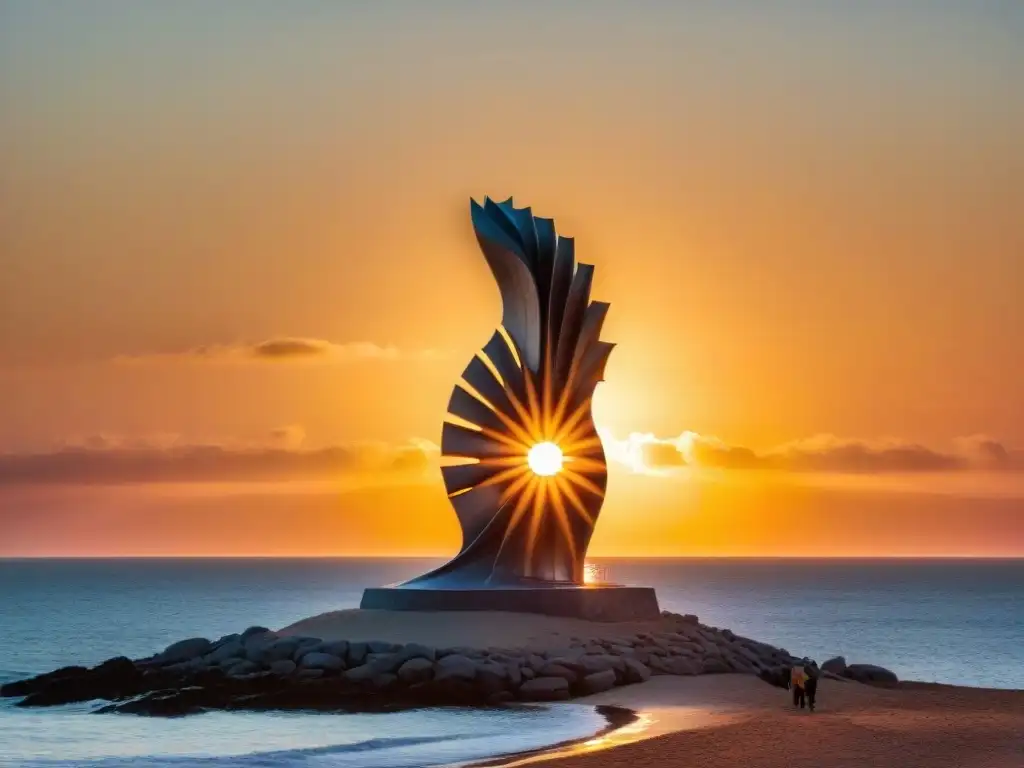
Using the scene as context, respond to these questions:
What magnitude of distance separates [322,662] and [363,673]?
891mm

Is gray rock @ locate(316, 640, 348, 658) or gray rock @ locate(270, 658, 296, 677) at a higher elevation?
gray rock @ locate(316, 640, 348, 658)

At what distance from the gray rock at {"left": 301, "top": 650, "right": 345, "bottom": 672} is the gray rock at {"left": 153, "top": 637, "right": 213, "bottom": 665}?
3.08 metres

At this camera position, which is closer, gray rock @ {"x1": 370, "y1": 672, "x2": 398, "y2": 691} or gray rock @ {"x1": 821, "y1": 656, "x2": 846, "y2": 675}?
gray rock @ {"x1": 370, "y1": 672, "x2": 398, "y2": 691}

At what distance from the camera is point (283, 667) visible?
32.4m

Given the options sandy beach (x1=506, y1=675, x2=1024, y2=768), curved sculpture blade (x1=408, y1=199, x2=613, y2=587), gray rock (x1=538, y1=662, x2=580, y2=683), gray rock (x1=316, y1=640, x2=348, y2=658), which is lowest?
sandy beach (x1=506, y1=675, x2=1024, y2=768)

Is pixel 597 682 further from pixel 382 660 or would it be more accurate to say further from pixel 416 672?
pixel 382 660

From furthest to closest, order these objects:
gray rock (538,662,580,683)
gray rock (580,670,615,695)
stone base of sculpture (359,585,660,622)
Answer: stone base of sculpture (359,585,660,622), gray rock (538,662,580,683), gray rock (580,670,615,695)

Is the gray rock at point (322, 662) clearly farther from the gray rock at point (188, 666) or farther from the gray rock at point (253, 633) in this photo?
the gray rock at point (253, 633)

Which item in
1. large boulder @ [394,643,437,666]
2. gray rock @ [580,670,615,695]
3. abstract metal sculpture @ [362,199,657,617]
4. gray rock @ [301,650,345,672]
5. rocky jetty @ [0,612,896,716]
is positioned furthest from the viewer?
abstract metal sculpture @ [362,199,657,617]

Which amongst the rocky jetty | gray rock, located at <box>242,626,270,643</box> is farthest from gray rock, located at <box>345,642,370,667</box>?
gray rock, located at <box>242,626,270,643</box>

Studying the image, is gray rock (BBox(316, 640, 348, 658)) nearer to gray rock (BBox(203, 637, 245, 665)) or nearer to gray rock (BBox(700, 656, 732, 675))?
gray rock (BBox(203, 637, 245, 665))

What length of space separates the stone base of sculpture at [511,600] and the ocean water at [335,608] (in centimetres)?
465

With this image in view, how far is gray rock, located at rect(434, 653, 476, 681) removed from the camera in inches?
1228

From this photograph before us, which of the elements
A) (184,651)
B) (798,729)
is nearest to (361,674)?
(184,651)
